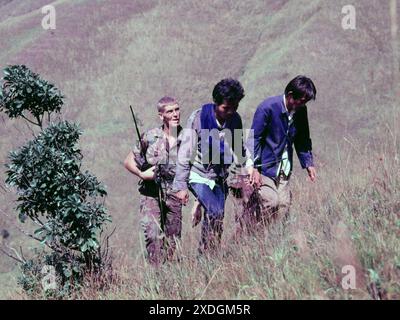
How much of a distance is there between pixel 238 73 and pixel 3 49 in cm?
1231

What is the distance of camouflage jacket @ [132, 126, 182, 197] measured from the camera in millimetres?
6574

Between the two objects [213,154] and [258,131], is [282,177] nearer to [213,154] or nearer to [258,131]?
[258,131]

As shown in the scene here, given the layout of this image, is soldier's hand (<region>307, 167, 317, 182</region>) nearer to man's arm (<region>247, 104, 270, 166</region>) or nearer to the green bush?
man's arm (<region>247, 104, 270, 166</region>)

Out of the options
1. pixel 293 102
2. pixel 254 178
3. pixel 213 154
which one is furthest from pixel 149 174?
pixel 293 102

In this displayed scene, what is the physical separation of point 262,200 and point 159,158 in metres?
1.03

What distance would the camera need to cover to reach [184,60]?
110ft

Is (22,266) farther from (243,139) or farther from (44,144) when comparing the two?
(243,139)

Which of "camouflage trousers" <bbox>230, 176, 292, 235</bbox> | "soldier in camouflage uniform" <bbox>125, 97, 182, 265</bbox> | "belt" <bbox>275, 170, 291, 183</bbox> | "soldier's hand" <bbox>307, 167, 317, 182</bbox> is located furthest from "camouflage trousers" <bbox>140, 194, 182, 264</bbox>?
"soldier's hand" <bbox>307, 167, 317, 182</bbox>

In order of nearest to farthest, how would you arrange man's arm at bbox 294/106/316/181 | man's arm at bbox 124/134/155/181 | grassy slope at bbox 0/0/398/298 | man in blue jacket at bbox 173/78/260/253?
man in blue jacket at bbox 173/78/260/253
man's arm at bbox 124/134/155/181
man's arm at bbox 294/106/316/181
grassy slope at bbox 0/0/398/298

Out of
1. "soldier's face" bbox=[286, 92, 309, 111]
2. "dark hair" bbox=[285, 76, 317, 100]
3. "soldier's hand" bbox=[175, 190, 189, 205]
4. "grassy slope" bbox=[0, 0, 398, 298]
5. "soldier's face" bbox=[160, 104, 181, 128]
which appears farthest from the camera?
"grassy slope" bbox=[0, 0, 398, 298]

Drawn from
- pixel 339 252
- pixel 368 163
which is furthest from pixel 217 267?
pixel 368 163

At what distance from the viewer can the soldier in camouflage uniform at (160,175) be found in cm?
650

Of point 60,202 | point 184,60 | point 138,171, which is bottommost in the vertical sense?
point 60,202

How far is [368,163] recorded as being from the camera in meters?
6.77
